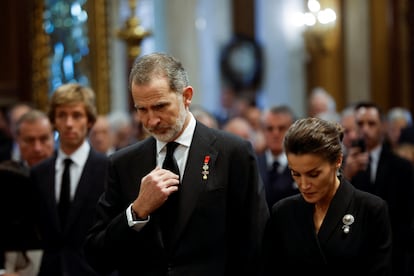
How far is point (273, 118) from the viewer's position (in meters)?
8.18

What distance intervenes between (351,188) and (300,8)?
12515 millimetres

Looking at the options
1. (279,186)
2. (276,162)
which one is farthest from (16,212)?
(276,162)

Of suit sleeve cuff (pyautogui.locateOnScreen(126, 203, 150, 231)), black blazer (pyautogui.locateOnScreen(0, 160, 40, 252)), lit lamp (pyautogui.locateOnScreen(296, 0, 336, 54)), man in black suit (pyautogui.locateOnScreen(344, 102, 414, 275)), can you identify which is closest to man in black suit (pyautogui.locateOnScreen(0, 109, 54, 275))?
black blazer (pyautogui.locateOnScreen(0, 160, 40, 252))

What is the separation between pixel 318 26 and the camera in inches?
583

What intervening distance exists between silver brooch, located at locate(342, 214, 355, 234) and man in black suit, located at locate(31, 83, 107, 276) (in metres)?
1.87

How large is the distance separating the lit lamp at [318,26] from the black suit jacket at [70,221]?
28.1 ft

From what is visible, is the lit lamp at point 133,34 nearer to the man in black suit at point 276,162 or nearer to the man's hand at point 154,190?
the man in black suit at point 276,162

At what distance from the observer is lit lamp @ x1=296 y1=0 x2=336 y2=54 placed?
1420 cm

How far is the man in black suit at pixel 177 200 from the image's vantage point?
420cm

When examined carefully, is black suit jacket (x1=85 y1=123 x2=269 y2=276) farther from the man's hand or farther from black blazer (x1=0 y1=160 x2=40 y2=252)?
black blazer (x1=0 y1=160 x2=40 y2=252)

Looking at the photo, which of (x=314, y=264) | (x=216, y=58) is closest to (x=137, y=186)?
(x=314, y=264)

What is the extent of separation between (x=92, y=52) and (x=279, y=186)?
5061 millimetres

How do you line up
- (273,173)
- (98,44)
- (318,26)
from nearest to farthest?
(273,173) < (98,44) < (318,26)

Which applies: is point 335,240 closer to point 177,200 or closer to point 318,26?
point 177,200
